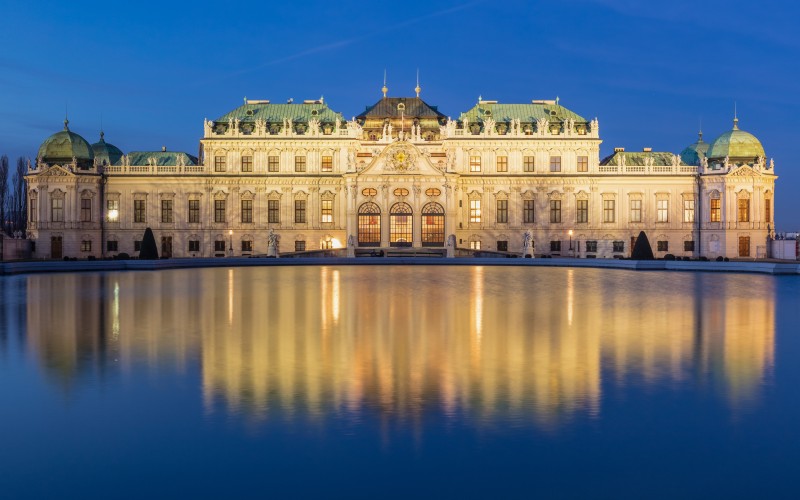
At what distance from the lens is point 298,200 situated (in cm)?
7144

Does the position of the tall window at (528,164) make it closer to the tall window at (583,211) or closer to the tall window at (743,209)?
the tall window at (583,211)

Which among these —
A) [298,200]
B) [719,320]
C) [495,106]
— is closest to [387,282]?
[719,320]

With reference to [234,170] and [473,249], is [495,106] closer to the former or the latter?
[473,249]

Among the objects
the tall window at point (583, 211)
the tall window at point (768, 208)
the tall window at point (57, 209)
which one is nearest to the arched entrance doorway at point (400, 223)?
the tall window at point (583, 211)

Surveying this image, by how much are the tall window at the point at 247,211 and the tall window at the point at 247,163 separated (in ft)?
10.1

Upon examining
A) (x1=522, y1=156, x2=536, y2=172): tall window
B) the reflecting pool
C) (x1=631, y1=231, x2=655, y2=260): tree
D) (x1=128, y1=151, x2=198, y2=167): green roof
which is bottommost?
the reflecting pool

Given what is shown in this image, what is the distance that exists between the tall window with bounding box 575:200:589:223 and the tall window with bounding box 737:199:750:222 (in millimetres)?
13799

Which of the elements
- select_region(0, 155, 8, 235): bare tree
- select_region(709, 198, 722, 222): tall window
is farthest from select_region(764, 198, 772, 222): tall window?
select_region(0, 155, 8, 235): bare tree

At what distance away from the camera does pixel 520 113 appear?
7294 centimetres

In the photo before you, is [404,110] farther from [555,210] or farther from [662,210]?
[662,210]

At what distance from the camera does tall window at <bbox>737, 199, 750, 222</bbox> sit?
69.3 m

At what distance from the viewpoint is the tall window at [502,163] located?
71125mm

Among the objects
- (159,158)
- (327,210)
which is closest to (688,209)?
(327,210)

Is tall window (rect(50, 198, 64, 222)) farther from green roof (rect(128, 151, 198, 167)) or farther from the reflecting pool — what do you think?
the reflecting pool
